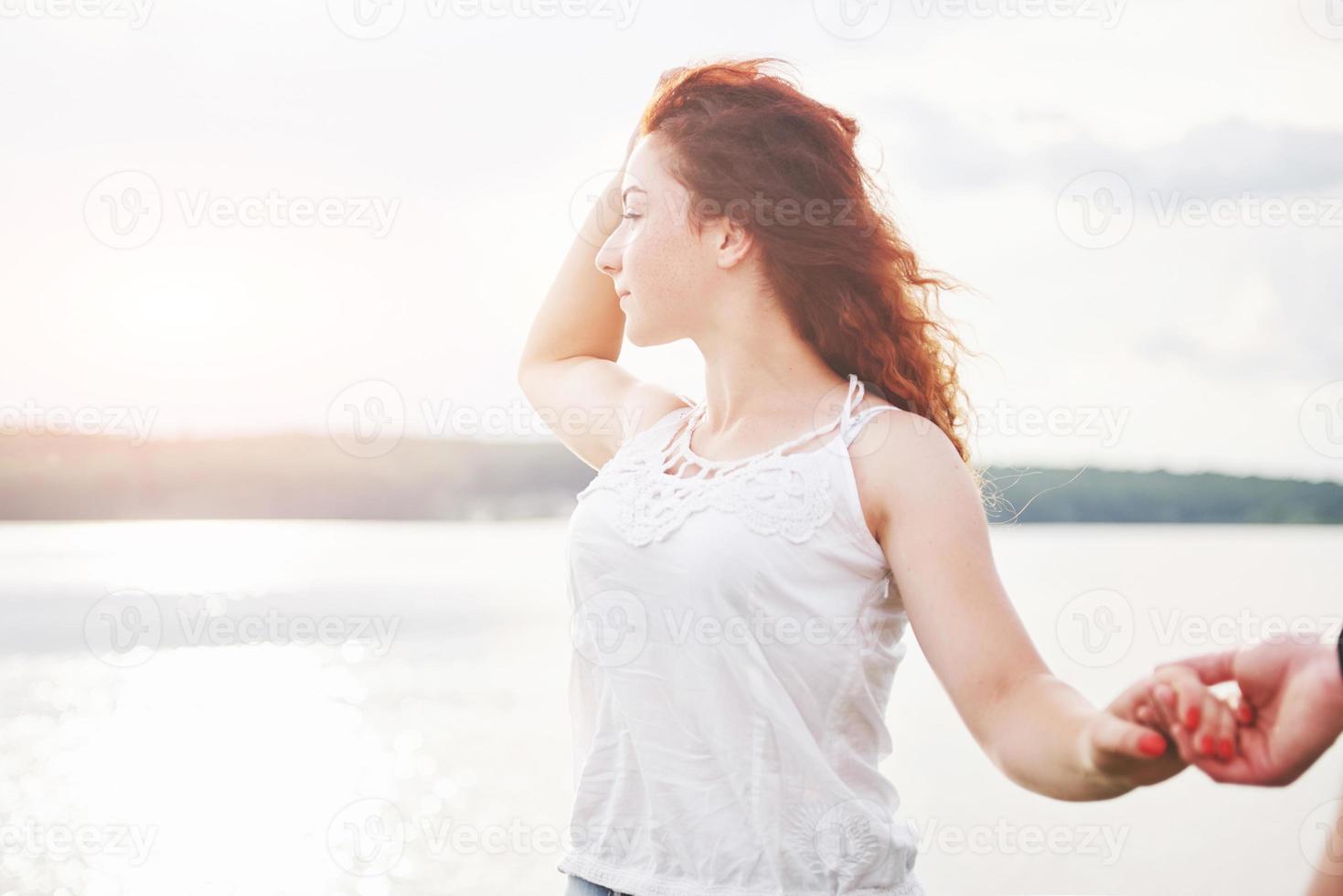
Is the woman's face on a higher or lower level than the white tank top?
higher

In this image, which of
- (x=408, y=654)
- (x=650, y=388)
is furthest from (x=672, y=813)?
(x=408, y=654)

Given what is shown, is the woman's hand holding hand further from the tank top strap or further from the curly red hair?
the curly red hair

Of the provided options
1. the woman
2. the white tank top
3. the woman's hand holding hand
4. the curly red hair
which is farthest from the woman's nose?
the woman's hand holding hand

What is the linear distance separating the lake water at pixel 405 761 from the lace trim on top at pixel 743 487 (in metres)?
0.28

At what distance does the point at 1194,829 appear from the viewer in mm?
6512

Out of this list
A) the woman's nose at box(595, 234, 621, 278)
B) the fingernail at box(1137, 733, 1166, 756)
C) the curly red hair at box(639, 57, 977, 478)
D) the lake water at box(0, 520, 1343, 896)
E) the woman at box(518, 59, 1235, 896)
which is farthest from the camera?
the lake water at box(0, 520, 1343, 896)

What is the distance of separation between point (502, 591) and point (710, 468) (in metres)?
15.8

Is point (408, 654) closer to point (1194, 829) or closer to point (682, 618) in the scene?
point (1194, 829)

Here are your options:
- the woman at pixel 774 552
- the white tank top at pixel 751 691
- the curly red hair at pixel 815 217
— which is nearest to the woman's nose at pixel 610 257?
the woman at pixel 774 552

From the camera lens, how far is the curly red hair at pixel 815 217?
178cm

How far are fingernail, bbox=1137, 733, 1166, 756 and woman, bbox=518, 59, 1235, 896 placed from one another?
56 mm

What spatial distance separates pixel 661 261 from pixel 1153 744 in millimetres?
961

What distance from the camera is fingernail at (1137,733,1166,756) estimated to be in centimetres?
116

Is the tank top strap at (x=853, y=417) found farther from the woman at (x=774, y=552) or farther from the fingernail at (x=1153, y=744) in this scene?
the fingernail at (x=1153, y=744)
